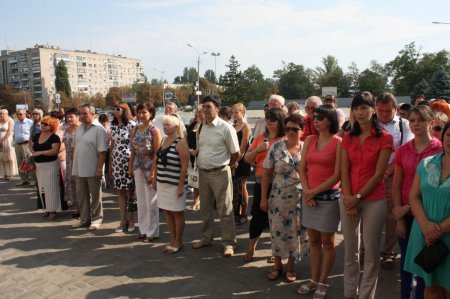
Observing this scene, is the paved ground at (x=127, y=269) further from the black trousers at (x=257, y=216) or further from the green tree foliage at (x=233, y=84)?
the green tree foliage at (x=233, y=84)

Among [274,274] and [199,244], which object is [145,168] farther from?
[274,274]

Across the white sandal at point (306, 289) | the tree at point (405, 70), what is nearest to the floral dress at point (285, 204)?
the white sandal at point (306, 289)

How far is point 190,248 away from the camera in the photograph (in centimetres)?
514

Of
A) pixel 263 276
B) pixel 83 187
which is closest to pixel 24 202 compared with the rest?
pixel 83 187

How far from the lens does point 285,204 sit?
3.99 meters

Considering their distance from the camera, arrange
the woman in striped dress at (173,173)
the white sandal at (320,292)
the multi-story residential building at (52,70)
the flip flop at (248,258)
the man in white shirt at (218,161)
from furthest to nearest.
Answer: the multi-story residential building at (52,70), the woman in striped dress at (173,173), the man in white shirt at (218,161), the flip flop at (248,258), the white sandal at (320,292)

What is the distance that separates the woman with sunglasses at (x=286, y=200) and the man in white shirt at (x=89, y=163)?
3120mm

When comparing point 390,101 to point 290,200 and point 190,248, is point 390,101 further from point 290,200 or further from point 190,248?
point 190,248

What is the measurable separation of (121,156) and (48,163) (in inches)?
66.8

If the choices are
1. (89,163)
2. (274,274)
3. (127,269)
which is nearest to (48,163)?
(89,163)

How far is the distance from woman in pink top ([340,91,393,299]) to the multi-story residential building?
102 metres

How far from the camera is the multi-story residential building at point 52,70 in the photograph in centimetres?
10562

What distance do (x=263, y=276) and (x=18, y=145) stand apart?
28.0 feet

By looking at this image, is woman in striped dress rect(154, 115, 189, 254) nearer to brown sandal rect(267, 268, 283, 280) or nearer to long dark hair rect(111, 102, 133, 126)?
long dark hair rect(111, 102, 133, 126)
